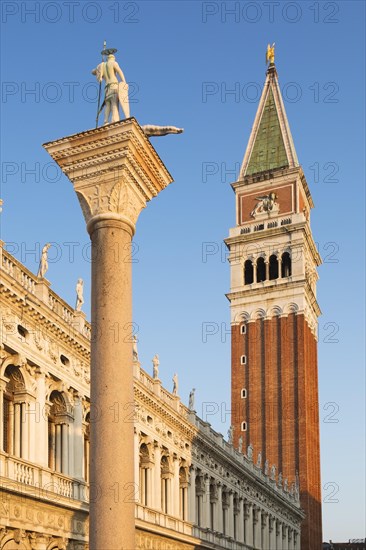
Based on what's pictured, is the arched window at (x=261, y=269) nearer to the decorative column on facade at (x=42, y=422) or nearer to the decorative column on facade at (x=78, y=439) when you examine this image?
the decorative column on facade at (x=78, y=439)

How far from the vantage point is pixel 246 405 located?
75.8m

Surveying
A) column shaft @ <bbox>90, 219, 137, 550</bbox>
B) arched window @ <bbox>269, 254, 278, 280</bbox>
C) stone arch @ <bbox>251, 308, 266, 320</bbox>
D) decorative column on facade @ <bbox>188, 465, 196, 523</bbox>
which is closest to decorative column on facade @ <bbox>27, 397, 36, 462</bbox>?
column shaft @ <bbox>90, 219, 137, 550</bbox>

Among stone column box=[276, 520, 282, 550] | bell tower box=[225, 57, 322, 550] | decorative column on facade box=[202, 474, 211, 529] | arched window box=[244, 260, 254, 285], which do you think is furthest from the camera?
arched window box=[244, 260, 254, 285]

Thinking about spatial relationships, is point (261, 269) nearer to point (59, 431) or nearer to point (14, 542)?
point (59, 431)

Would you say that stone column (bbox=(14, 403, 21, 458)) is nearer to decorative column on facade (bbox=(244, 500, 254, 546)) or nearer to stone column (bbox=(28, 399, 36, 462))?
stone column (bbox=(28, 399, 36, 462))

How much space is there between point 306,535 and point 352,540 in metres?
72.7

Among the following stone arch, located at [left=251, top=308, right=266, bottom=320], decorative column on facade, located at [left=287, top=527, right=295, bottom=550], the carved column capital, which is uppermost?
stone arch, located at [left=251, top=308, right=266, bottom=320]

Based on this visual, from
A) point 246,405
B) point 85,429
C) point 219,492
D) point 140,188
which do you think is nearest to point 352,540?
point 246,405

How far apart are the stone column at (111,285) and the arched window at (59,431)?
1548 cm

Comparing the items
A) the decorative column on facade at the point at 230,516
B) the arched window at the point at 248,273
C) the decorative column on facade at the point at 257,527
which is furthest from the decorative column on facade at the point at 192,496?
the arched window at the point at 248,273

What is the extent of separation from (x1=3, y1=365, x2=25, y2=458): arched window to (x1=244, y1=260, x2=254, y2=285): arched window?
55945 millimetres

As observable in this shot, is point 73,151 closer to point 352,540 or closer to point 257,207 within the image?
point 257,207

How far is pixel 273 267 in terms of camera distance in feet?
256

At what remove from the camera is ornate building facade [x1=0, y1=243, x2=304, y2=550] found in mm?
22688
